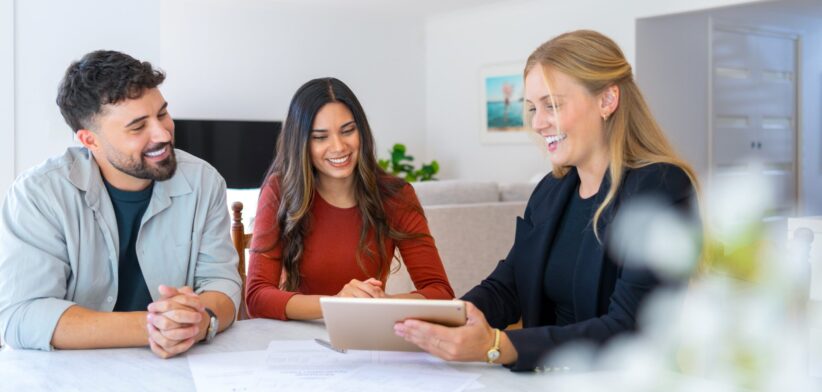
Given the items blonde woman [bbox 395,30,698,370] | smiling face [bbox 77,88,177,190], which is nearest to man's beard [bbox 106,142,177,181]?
smiling face [bbox 77,88,177,190]

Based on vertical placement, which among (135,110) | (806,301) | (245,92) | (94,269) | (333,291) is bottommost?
(333,291)

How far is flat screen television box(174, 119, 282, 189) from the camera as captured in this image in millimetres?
7395

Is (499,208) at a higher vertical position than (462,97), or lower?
lower

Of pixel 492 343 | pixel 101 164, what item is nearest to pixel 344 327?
pixel 492 343

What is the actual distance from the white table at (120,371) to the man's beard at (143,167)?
44 cm

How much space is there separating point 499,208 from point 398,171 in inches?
159

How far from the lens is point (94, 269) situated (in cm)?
185

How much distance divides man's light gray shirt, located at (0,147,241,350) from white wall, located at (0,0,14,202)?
175 cm

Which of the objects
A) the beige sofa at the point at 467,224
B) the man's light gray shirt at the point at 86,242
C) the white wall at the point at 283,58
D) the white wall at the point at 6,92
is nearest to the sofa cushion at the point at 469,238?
the beige sofa at the point at 467,224

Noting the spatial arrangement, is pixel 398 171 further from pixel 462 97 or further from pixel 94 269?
pixel 94 269

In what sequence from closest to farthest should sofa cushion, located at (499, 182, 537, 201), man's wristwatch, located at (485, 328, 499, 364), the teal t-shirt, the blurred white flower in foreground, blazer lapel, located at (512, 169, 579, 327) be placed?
the blurred white flower in foreground → man's wristwatch, located at (485, 328, 499, 364) → blazer lapel, located at (512, 169, 579, 327) → the teal t-shirt → sofa cushion, located at (499, 182, 537, 201)

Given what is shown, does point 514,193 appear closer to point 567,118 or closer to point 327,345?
point 567,118

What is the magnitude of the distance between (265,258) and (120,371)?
2.73 feet

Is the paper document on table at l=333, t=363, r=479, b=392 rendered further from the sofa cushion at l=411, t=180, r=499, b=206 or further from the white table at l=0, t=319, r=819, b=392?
the sofa cushion at l=411, t=180, r=499, b=206
